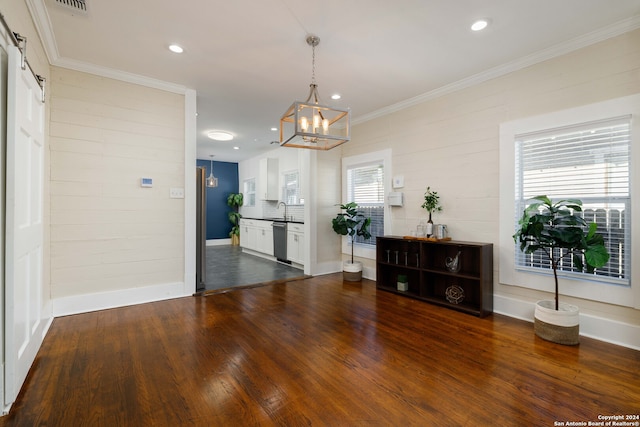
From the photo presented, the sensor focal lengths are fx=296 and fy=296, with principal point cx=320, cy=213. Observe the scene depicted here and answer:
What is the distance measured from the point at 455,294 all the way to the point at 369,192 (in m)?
2.18

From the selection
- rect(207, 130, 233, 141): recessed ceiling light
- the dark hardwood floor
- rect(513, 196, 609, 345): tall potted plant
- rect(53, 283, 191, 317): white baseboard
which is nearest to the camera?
the dark hardwood floor

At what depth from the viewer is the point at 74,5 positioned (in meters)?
2.36

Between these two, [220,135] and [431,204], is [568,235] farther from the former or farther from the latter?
[220,135]

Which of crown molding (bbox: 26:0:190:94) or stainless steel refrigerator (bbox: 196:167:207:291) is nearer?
crown molding (bbox: 26:0:190:94)

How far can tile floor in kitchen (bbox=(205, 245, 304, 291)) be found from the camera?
4.83 m

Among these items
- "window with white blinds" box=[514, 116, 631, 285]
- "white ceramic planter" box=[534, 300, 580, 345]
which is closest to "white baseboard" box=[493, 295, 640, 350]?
"white ceramic planter" box=[534, 300, 580, 345]

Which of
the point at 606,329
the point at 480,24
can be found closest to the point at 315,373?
the point at 606,329

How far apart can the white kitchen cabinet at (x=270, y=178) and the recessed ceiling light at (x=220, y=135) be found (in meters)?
1.48

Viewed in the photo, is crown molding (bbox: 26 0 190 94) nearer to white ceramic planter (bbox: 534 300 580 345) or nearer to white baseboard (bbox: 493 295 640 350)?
white ceramic planter (bbox: 534 300 580 345)

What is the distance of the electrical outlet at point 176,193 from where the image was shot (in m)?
3.93

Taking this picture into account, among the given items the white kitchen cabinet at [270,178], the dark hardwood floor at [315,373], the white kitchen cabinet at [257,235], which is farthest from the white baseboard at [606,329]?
the white kitchen cabinet at [270,178]

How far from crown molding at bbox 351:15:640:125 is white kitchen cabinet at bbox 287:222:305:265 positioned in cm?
286

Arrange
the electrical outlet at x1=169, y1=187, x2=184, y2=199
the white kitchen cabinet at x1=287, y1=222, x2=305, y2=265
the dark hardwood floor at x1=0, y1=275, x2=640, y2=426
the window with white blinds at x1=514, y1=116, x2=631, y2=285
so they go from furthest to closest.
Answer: the white kitchen cabinet at x1=287, y1=222, x2=305, y2=265
the electrical outlet at x1=169, y1=187, x2=184, y2=199
the window with white blinds at x1=514, y1=116, x2=631, y2=285
the dark hardwood floor at x1=0, y1=275, x2=640, y2=426

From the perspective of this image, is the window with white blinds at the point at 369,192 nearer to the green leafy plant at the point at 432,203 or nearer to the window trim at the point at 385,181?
the window trim at the point at 385,181
